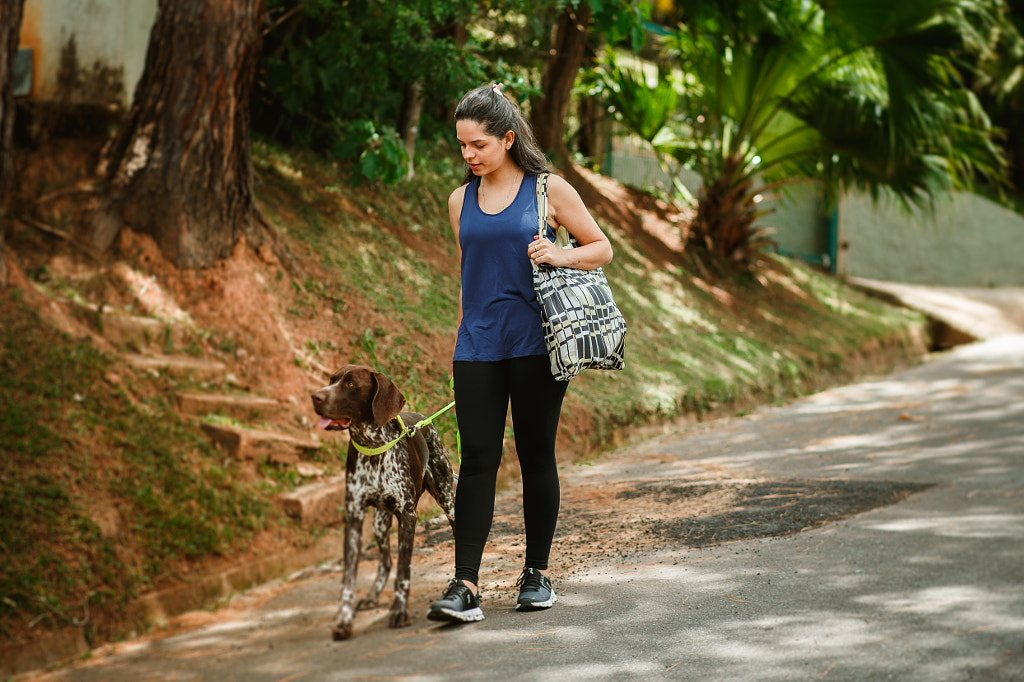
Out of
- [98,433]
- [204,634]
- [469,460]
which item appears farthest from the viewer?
[98,433]

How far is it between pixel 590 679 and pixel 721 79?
10.1 m

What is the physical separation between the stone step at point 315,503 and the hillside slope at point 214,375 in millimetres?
13

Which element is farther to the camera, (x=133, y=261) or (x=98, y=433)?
(x=133, y=261)

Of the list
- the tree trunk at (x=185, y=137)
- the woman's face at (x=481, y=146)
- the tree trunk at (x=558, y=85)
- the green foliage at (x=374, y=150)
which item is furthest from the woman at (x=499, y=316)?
the tree trunk at (x=558, y=85)

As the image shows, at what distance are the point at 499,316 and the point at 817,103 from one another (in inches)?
351

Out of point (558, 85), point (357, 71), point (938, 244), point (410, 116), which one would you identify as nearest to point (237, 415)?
point (357, 71)

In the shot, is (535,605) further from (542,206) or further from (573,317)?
(542,206)

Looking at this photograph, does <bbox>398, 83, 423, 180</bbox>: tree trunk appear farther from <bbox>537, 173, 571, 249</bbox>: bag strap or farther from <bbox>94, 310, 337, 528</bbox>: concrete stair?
<bbox>537, 173, 571, 249</bbox>: bag strap

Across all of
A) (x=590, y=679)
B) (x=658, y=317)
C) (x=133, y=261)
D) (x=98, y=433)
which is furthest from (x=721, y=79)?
(x=590, y=679)

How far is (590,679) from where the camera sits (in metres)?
3.30

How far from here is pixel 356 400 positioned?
365 cm

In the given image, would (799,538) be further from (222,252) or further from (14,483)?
(222,252)

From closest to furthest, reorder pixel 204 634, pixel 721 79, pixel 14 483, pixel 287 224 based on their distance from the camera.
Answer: pixel 204 634 < pixel 14 483 < pixel 287 224 < pixel 721 79

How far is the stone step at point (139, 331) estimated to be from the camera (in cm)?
597
